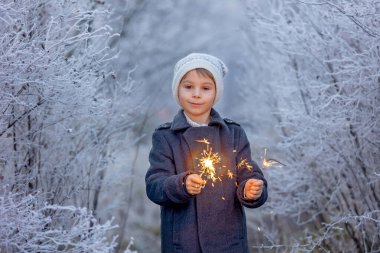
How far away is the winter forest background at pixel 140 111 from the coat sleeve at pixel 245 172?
0.57m

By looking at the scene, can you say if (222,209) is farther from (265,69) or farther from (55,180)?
(265,69)

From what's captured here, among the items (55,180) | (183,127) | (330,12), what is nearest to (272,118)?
(330,12)

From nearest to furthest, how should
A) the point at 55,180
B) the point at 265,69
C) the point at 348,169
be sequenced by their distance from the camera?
the point at 55,180
the point at 348,169
the point at 265,69

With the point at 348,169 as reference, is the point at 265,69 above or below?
above

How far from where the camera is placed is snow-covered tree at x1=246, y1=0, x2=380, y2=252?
3.35 meters

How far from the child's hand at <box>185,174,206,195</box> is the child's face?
1.35 feet

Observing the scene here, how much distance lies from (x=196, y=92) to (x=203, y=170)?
337mm

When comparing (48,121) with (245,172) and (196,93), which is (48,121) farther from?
(245,172)

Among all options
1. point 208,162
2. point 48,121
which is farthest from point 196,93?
point 48,121

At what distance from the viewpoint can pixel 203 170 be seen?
2.51 metres

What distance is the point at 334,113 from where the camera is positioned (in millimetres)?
3537

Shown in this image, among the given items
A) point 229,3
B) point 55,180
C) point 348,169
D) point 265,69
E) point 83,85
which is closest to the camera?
point 83,85

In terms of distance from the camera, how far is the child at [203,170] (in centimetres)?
252

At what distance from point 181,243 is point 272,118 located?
3.14 m
